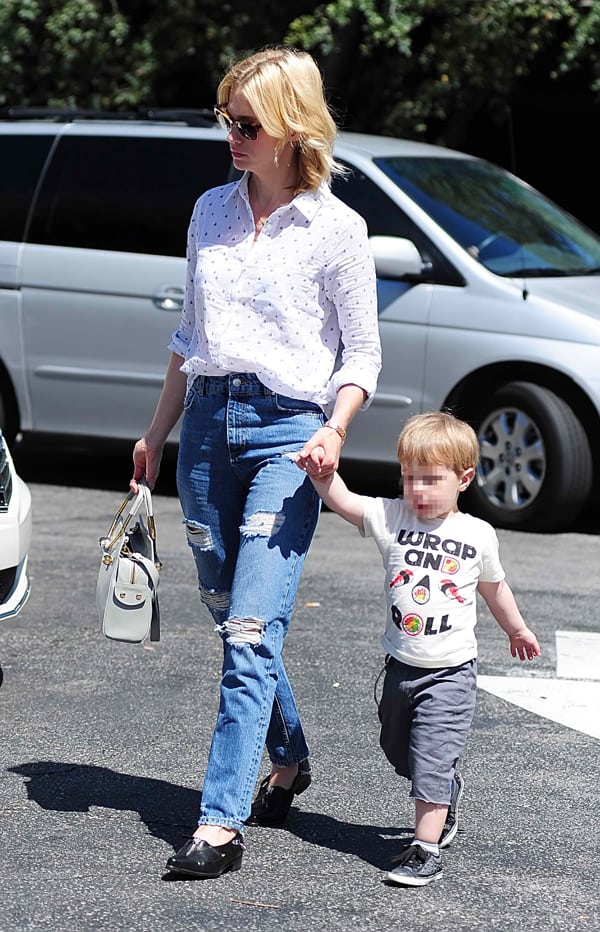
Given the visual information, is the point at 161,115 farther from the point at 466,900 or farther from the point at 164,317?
the point at 466,900

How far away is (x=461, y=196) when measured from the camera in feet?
27.0

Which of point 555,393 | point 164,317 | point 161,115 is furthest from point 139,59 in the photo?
point 555,393

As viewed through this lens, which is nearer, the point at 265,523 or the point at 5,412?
the point at 265,523

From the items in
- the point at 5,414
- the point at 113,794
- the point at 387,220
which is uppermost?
the point at 387,220

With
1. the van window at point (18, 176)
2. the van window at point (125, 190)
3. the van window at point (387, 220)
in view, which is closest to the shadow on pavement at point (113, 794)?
the van window at point (387, 220)

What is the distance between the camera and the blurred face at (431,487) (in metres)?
3.62

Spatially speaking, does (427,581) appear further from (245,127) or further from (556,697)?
(556,697)

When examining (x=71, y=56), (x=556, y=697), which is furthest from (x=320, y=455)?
(x=71, y=56)

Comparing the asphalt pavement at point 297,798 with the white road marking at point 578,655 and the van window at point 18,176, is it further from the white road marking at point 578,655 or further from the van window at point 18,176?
the van window at point 18,176

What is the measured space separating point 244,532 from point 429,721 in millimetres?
596

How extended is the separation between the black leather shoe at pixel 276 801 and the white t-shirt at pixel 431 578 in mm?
517

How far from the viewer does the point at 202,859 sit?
3.56m

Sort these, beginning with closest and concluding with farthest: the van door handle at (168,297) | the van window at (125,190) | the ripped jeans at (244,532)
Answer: the ripped jeans at (244,532) → the van door handle at (168,297) → the van window at (125,190)

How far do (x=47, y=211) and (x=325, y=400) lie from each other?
5.20 metres
